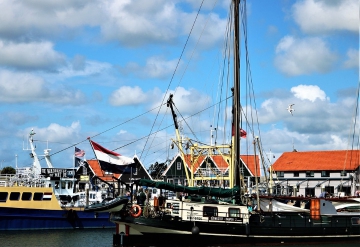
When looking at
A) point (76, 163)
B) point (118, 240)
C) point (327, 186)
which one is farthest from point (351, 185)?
point (118, 240)

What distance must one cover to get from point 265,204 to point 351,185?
40.4m

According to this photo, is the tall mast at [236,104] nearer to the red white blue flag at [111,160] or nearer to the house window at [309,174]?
the red white blue flag at [111,160]

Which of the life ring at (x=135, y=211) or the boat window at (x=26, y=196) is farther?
the boat window at (x=26, y=196)

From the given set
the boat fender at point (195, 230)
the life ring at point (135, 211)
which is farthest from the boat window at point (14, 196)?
the boat fender at point (195, 230)

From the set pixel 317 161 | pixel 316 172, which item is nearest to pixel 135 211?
pixel 316 172

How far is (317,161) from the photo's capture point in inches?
3479

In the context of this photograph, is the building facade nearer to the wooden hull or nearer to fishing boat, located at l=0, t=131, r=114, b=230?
fishing boat, located at l=0, t=131, r=114, b=230

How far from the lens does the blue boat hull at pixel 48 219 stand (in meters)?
55.0

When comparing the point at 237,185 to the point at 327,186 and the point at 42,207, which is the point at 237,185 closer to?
the point at 42,207

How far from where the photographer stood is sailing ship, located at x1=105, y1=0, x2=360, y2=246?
40125 millimetres

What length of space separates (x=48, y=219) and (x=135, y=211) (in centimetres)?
2015

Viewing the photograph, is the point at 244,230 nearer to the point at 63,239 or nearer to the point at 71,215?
the point at 63,239

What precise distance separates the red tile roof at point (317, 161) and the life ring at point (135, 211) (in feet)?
164

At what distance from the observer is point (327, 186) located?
85312 millimetres
